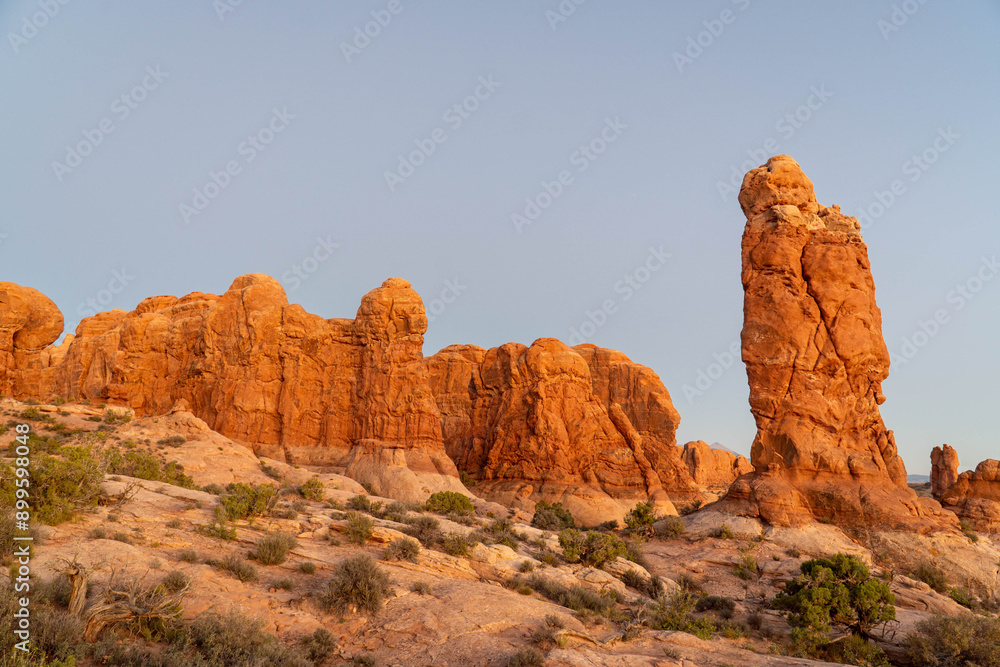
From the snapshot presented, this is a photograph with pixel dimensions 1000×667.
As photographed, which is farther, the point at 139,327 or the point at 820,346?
the point at 139,327

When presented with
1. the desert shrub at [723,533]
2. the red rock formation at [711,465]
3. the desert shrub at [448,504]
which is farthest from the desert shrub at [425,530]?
the red rock formation at [711,465]

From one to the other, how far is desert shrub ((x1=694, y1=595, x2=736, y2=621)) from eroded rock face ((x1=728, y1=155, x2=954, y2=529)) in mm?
10261

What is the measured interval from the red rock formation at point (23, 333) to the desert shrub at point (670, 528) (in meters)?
38.8

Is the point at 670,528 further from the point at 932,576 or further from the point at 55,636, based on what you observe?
the point at 55,636

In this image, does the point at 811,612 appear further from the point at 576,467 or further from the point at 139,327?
the point at 139,327

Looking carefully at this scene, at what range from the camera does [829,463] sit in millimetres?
28875

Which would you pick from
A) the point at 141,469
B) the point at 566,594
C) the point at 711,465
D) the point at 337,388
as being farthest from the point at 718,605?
the point at 711,465

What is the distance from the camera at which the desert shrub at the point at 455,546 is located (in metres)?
17.0

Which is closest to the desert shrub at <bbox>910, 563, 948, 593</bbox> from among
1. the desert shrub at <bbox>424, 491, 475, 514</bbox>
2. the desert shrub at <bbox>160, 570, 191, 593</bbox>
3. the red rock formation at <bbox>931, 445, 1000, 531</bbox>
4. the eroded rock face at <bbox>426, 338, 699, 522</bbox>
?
the red rock formation at <bbox>931, 445, 1000, 531</bbox>

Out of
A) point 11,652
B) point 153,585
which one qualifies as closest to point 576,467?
point 153,585

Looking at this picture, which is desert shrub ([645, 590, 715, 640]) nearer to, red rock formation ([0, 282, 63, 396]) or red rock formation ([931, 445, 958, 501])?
red rock formation ([931, 445, 958, 501])

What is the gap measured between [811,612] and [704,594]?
15.6 feet

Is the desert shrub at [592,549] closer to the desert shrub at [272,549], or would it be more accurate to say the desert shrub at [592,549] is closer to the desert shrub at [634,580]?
the desert shrub at [634,580]

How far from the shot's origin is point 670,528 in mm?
29203
